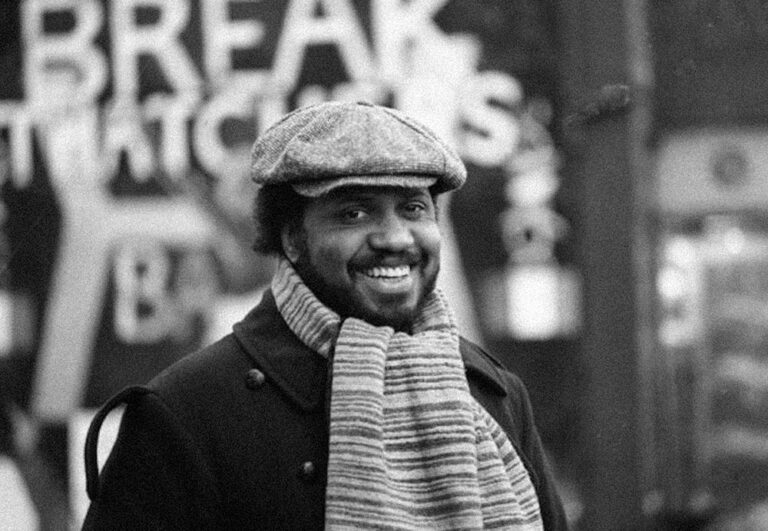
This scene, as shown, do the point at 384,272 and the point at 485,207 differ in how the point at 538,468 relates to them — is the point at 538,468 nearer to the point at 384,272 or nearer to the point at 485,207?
the point at 384,272

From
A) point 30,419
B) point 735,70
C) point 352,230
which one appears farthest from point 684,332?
point 352,230

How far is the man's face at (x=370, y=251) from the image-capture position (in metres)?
2.32

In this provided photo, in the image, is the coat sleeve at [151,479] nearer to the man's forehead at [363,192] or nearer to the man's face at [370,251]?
the man's face at [370,251]

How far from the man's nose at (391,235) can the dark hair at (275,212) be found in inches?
5.6

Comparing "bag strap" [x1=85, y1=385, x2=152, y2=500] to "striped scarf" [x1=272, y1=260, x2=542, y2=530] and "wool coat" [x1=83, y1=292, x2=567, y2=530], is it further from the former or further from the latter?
"striped scarf" [x1=272, y1=260, x2=542, y2=530]

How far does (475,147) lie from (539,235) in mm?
340

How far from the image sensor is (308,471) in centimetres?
230

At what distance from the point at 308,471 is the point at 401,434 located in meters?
0.16

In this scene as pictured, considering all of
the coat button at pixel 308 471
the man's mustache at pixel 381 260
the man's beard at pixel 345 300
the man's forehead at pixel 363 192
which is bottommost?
the coat button at pixel 308 471

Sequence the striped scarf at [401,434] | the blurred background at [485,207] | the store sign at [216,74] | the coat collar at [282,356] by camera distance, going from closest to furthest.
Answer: the striped scarf at [401,434]
the coat collar at [282,356]
the blurred background at [485,207]
the store sign at [216,74]

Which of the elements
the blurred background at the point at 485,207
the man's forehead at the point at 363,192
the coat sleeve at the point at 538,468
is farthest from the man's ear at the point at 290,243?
the blurred background at the point at 485,207

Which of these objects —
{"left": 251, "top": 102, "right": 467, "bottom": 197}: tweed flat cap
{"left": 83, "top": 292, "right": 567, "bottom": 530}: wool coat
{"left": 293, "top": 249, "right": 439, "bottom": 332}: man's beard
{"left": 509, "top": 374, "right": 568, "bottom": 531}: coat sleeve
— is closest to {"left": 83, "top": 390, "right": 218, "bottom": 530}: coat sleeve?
{"left": 83, "top": 292, "right": 567, "bottom": 530}: wool coat

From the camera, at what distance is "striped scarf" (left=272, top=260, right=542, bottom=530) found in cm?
224

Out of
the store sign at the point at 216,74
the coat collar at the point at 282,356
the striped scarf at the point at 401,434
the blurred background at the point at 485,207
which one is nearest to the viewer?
the striped scarf at the point at 401,434
